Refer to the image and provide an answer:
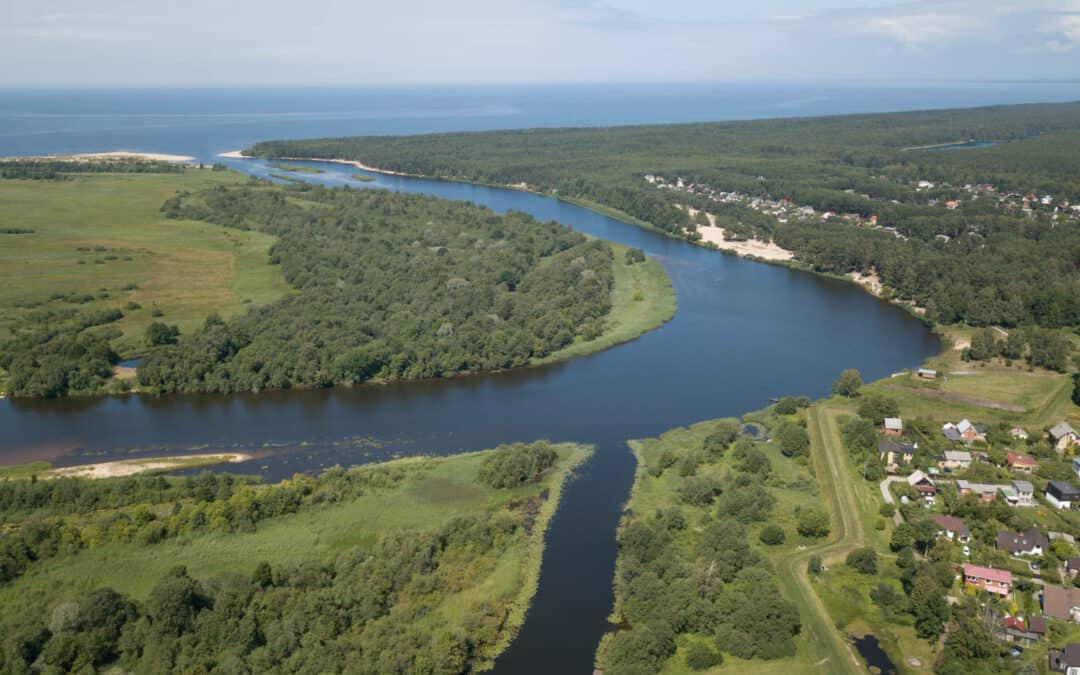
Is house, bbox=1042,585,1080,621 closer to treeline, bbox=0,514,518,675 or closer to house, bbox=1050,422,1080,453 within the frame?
house, bbox=1050,422,1080,453

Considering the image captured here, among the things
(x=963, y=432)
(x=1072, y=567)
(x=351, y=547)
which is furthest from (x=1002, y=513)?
(x=351, y=547)

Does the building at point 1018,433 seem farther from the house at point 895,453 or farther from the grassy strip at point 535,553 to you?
the grassy strip at point 535,553

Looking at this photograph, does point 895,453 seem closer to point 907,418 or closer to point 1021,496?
point 1021,496

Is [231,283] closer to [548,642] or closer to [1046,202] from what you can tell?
[548,642]

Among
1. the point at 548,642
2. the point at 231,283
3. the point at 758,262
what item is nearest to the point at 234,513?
the point at 548,642

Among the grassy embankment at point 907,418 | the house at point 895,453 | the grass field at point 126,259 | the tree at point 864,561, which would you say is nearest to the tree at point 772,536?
the grassy embankment at point 907,418

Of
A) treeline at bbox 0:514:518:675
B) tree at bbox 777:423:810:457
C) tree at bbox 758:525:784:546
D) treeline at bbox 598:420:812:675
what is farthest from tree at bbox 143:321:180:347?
tree at bbox 758:525:784:546

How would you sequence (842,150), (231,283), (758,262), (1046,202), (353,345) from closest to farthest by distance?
(353,345) → (231,283) → (758,262) → (1046,202) → (842,150)
